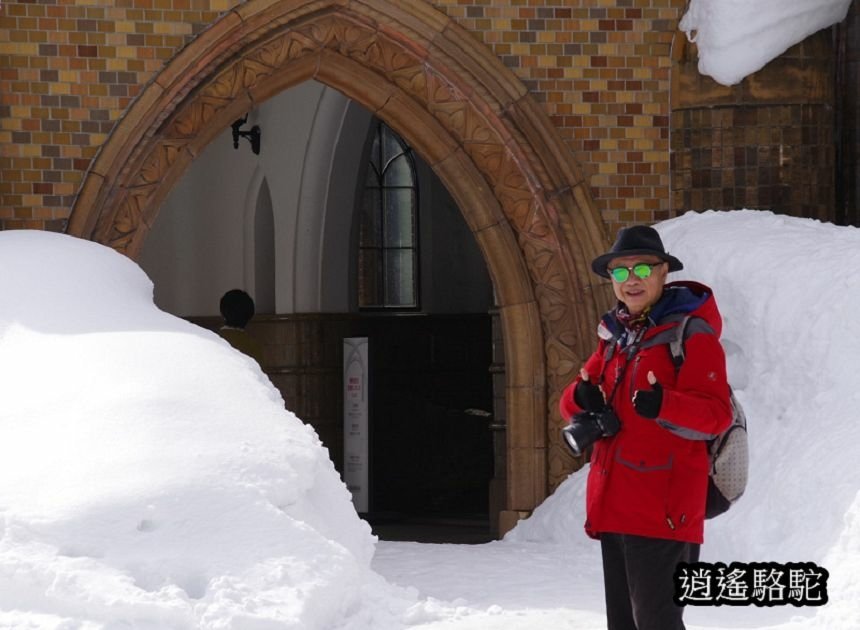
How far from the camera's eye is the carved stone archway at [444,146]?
865 centimetres

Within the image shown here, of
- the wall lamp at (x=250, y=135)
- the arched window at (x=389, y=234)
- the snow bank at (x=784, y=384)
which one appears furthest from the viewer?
the arched window at (x=389, y=234)

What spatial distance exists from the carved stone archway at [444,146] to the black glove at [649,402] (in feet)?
15.6

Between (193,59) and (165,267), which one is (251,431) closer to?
(193,59)

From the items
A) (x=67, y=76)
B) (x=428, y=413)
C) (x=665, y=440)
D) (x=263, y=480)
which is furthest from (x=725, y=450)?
(x=428, y=413)

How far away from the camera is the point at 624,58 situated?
911cm

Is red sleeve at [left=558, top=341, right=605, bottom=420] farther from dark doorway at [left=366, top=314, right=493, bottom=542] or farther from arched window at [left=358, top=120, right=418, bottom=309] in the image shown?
arched window at [left=358, top=120, right=418, bottom=309]

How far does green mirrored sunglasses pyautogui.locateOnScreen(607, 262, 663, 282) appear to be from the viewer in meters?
4.48

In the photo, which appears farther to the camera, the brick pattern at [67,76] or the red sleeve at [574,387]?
the brick pattern at [67,76]

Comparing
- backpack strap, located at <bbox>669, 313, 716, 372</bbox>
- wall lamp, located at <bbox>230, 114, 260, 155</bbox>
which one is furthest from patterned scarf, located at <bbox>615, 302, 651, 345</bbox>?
wall lamp, located at <bbox>230, 114, 260, 155</bbox>

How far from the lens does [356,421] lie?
1194 cm

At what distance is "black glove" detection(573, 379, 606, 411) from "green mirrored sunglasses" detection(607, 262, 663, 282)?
29cm

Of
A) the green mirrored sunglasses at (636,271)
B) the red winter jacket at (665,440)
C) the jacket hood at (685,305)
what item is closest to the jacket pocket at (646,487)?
the red winter jacket at (665,440)

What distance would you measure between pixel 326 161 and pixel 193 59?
4326 mm

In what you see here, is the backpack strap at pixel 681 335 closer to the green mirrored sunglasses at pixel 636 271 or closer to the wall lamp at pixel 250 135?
the green mirrored sunglasses at pixel 636 271
